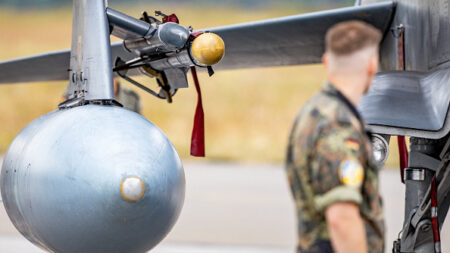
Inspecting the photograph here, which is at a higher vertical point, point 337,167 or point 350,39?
point 350,39

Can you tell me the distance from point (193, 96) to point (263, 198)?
2371mm

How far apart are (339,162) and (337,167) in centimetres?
1

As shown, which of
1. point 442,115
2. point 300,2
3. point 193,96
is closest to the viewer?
point 442,115

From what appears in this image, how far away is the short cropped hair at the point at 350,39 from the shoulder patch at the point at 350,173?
27 centimetres

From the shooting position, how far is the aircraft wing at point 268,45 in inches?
145

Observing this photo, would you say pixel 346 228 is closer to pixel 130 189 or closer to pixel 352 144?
pixel 352 144

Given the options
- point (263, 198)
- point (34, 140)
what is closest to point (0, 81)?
point (34, 140)

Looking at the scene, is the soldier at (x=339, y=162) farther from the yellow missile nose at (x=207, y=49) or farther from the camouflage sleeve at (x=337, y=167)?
the yellow missile nose at (x=207, y=49)

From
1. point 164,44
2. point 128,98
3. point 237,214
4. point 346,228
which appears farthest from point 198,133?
point 237,214

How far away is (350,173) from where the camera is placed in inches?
64.2

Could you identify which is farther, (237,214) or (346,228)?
(237,214)

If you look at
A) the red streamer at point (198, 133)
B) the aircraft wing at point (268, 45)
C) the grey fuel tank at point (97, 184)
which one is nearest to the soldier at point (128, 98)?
the aircraft wing at point (268, 45)

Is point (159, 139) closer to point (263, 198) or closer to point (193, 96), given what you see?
point (263, 198)

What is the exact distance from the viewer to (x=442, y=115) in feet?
9.27
